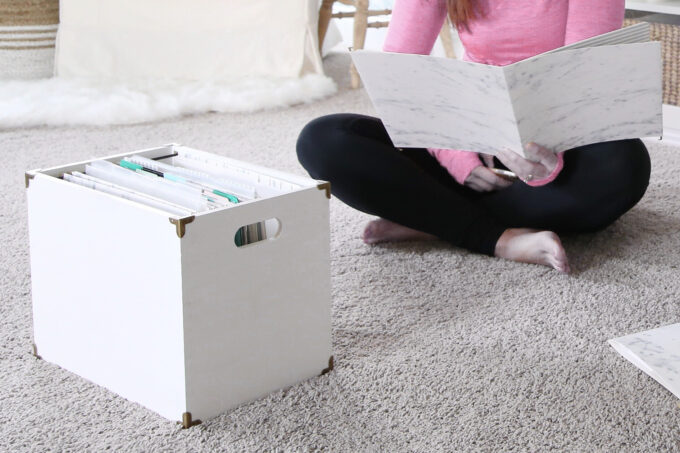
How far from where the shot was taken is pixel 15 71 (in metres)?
2.54

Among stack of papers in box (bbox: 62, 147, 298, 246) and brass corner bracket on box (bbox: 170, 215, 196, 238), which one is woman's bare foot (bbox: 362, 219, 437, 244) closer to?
stack of papers in box (bbox: 62, 147, 298, 246)

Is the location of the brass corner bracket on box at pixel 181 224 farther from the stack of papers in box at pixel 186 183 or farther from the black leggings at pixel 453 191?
the black leggings at pixel 453 191

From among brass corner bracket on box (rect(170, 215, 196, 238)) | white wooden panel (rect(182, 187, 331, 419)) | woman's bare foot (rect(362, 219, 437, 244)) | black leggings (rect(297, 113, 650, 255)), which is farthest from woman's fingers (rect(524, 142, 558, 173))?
brass corner bracket on box (rect(170, 215, 196, 238))

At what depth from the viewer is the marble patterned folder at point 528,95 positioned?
108 cm

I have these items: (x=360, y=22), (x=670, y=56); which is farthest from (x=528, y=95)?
(x=360, y=22)

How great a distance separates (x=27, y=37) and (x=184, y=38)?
46 cm

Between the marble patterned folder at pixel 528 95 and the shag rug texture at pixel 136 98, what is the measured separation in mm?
1192

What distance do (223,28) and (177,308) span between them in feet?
6.02

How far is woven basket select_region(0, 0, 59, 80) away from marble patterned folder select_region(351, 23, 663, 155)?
1672 millimetres

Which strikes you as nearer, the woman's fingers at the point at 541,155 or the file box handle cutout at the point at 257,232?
the file box handle cutout at the point at 257,232

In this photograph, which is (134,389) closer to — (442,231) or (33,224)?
(33,224)

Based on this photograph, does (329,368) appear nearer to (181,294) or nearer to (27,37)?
(181,294)

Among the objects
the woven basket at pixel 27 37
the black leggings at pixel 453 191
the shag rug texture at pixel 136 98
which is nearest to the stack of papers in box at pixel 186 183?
the black leggings at pixel 453 191

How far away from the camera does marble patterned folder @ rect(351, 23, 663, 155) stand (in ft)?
3.54
